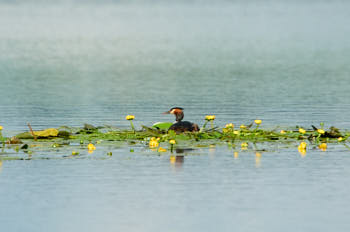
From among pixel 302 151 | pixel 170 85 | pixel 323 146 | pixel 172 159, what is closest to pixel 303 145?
pixel 302 151

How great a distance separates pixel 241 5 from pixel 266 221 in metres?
182

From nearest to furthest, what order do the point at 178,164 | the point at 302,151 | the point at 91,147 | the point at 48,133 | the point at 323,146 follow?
1. the point at 178,164
2. the point at 302,151
3. the point at 91,147
4. the point at 323,146
5. the point at 48,133

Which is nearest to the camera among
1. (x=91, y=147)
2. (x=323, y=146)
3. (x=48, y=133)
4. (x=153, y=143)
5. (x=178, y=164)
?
(x=178, y=164)

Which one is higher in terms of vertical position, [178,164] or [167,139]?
[167,139]

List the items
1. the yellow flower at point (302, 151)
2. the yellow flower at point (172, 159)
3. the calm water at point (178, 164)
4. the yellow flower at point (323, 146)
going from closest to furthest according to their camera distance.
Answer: the calm water at point (178, 164)
the yellow flower at point (172, 159)
the yellow flower at point (302, 151)
the yellow flower at point (323, 146)

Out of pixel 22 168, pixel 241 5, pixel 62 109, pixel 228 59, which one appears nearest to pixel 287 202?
pixel 22 168

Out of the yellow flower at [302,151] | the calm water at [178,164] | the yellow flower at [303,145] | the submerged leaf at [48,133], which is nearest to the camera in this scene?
the calm water at [178,164]

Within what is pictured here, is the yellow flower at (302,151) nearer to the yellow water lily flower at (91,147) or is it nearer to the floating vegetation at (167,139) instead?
the floating vegetation at (167,139)

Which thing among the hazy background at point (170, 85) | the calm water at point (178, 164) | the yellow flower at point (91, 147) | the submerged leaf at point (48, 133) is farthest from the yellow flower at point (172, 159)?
the hazy background at point (170, 85)

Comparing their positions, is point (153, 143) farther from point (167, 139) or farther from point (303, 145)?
point (303, 145)

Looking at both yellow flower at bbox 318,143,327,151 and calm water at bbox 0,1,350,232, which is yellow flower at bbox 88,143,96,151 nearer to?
calm water at bbox 0,1,350,232

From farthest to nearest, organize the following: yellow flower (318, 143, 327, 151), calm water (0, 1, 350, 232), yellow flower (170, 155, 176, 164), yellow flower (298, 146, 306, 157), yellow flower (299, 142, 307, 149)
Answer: yellow flower (318, 143, 327, 151) < yellow flower (299, 142, 307, 149) < yellow flower (298, 146, 306, 157) < yellow flower (170, 155, 176, 164) < calm water (0, 1, 350, 232)

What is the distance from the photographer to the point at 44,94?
100ft

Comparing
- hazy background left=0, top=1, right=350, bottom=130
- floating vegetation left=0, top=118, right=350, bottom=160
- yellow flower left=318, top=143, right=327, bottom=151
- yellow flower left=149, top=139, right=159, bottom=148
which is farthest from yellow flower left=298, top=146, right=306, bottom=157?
hazy background left=0, top=1, right=350, bottom=130
